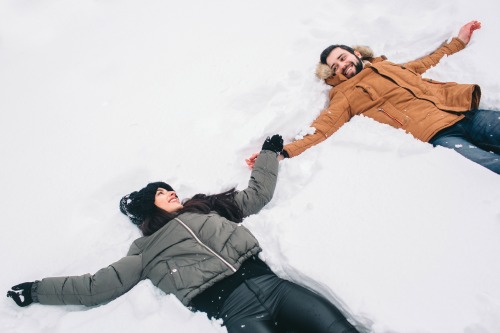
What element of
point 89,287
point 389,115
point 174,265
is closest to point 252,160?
point 174,265

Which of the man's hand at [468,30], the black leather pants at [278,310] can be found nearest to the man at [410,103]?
the man's hand at [468,30]

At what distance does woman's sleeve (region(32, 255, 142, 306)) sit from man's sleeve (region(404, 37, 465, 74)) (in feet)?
11.4

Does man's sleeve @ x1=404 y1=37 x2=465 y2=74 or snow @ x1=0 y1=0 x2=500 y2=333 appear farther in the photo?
man's sleeve @ x1=404 y1=37 x2=465 y2=74

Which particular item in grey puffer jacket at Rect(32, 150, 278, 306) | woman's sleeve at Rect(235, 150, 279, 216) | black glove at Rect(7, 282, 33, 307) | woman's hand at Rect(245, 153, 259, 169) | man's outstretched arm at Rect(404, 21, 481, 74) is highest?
man's outstretched arm at Rect(404, 21, 481, 74)

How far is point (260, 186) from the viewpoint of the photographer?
280cm

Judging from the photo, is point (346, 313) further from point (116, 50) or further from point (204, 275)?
point (116, 50)

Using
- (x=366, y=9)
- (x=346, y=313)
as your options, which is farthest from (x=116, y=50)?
(x=346, y=313)

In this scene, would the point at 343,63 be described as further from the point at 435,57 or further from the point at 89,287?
the point at 89,287

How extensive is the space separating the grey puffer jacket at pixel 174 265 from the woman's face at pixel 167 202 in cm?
19

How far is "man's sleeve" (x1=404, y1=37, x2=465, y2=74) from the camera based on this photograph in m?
3.78

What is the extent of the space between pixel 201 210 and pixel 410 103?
86.5 inches

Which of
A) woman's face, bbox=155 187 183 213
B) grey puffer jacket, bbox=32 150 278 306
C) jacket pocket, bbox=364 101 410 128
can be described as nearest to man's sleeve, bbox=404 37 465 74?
jacket pocket, bbox=364 101 410 128

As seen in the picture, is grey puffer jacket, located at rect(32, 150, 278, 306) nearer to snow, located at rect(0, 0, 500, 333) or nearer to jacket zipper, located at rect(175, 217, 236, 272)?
jacket zipper, located at rect(175, 217, 236, 272)

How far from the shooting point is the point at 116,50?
15.3ft
